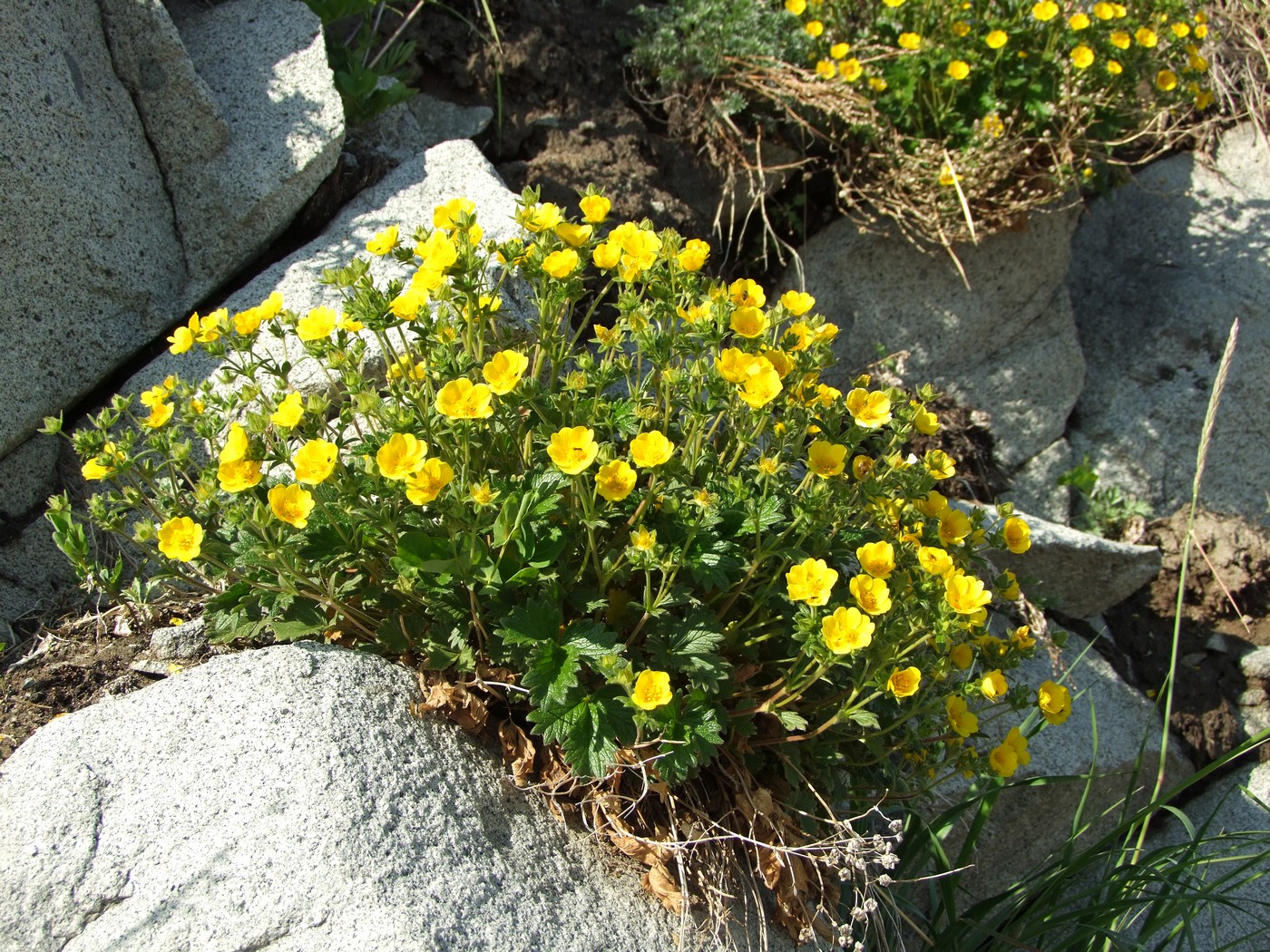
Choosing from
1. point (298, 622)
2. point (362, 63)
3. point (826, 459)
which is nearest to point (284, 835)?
point (298, 622)

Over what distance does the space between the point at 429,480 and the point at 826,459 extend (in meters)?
0.88

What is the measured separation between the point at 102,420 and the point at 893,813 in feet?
7.50

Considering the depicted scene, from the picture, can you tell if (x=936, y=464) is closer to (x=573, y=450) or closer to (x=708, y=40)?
(x=573, y=450)

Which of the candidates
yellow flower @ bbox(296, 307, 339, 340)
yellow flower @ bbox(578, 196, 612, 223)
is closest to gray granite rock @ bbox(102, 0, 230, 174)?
yellow flower @ bbox(296, 307, 339, 340)

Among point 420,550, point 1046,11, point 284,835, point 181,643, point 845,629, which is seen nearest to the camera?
point 284,835

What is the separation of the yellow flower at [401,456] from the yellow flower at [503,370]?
0.22 m

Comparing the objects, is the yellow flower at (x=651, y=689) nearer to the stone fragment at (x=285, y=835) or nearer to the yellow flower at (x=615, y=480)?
the yellow flower at (x=615, y=480)

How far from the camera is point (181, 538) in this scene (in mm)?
2004

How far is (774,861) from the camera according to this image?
83.5 inches

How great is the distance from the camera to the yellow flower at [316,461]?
187 cm

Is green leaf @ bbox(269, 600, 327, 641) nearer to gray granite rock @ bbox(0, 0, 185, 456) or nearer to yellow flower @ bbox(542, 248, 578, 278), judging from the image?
yellow flower @ bbox(542, 248, 578, 278)

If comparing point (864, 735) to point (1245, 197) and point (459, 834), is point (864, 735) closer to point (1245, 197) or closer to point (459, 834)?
point (459, 834)

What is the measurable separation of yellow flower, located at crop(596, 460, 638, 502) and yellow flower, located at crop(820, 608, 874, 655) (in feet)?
1.55

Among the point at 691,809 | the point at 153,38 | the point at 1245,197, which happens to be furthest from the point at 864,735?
the point at 1245,197
